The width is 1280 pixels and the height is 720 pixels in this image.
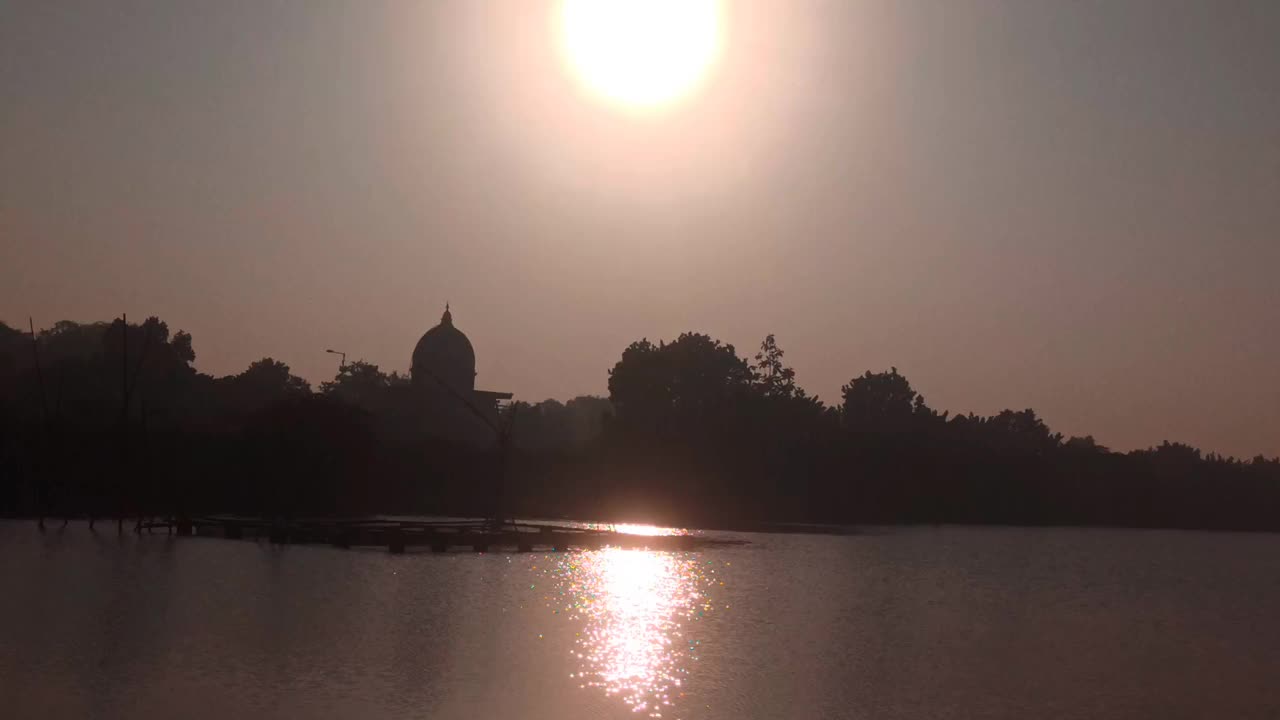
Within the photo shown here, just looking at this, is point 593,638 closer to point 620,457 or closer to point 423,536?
point 423,536

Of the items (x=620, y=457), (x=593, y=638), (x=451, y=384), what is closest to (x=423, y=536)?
(x=593, y=638)

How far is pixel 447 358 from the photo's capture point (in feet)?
441

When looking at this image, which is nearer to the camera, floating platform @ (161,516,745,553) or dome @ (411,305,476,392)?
floating platform @ (161,516,745,553)

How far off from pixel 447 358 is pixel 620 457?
36266mm

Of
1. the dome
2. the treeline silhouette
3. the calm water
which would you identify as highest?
the dome

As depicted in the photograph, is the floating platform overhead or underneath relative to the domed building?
underneath

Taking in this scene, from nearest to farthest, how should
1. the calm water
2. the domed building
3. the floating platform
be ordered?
the calm water < the floating platform < the domed building

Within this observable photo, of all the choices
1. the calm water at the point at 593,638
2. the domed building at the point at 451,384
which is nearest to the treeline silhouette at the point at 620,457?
the domed building at the point at 451,384

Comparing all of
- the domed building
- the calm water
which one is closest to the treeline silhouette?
the domed building

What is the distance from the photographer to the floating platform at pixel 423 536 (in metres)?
57.7

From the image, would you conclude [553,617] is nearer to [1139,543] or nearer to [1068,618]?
[1068,618]

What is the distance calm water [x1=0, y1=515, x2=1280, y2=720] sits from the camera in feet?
69.7

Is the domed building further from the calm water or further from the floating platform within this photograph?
the calm water

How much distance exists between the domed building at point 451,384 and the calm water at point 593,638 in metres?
74.5
